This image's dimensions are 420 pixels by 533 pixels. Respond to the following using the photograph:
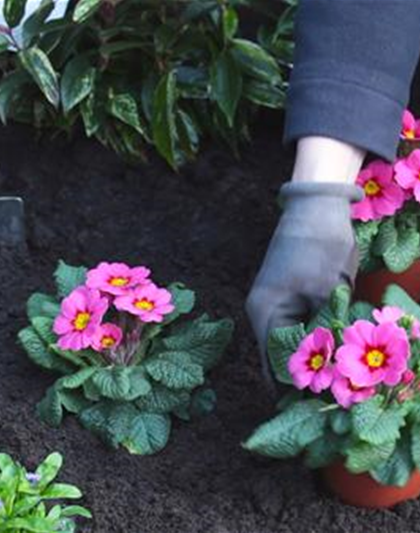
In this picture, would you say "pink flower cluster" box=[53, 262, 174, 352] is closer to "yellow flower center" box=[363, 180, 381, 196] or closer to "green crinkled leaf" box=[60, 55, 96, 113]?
"yellow flower center" box=[363, 180, 381, 196]

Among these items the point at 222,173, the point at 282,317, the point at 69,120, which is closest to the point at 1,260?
the point at 69,120

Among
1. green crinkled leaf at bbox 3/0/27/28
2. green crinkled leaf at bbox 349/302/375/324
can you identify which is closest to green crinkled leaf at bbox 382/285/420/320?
green crinkled leaf at bbox 349/302/375/324

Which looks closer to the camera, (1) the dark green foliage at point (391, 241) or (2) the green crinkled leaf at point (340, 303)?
(2) the green crinkled leaf at point (340, 303)

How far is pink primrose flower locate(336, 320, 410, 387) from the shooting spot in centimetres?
187

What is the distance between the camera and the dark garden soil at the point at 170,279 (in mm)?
2088

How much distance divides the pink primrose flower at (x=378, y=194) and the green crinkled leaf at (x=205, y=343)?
0.33 meters

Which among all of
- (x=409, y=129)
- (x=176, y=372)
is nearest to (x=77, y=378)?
(x=176, y=372)

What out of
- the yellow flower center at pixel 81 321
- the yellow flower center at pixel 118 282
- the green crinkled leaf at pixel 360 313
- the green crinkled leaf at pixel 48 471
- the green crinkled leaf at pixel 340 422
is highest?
the green crinkled leaf at pixel 360 313

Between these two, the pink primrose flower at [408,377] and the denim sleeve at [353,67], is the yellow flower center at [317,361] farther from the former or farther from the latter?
the denim sleeve at [353,67]

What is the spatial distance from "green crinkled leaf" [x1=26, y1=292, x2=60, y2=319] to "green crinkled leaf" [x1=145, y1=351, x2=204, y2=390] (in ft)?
0.72

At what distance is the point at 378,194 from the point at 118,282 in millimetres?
515

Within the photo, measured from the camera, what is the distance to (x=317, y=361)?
192 cm

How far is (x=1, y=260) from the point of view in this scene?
2.68 metres

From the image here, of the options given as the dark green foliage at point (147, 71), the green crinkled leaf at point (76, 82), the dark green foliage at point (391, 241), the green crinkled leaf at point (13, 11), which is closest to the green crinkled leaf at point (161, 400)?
the dark green foliage at point (391, 241)
